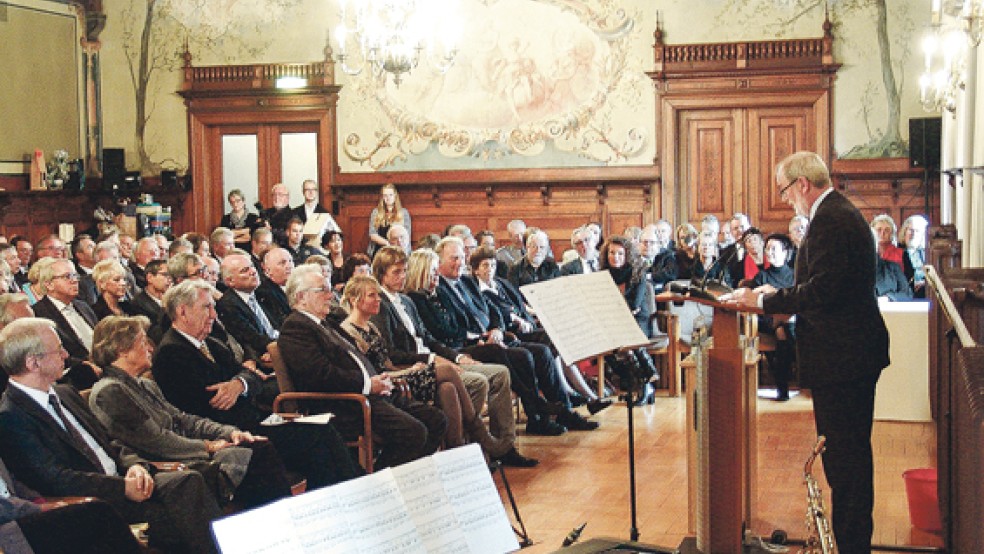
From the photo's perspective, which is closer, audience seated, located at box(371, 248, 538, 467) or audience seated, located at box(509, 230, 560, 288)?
audience seated, located at box(371, 248, 538, 467)

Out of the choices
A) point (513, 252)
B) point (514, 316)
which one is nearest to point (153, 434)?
point (514, 316)

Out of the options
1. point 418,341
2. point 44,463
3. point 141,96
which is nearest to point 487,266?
point 418,341

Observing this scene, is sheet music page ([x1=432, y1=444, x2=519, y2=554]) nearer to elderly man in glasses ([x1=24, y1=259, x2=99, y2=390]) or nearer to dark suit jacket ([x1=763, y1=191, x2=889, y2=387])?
dark suit jacket ([x1=763, y1=191, x2=889, y2=387])

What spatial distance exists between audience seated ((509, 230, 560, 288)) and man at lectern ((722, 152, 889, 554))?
4918 mm

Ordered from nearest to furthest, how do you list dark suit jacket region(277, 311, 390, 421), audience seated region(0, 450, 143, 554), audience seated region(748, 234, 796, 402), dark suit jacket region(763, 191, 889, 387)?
1. audience seated region(0, 450, 143, 554)
2. dark suit jacket region(763, 191, 889, 387)
3. dark suit jacket region(277, 311, 390, 421)
4. audience seated region(748, 234, 796, 402)

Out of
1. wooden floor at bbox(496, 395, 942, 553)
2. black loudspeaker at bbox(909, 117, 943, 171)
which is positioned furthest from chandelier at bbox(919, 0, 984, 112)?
wooden floor at bbox(496, 395, 942, 553)

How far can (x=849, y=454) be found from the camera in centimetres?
426

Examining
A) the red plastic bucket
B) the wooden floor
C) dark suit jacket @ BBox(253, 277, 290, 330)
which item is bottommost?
the wooden floor

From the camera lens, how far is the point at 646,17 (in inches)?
498

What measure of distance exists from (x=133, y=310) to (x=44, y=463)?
9.94 feet

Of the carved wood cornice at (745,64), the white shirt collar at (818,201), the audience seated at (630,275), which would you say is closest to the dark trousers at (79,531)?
the white shirt collar at (818,201)

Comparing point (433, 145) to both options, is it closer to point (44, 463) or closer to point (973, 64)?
point (973, 64)

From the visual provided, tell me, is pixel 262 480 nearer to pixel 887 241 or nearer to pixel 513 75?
pixel 887 241

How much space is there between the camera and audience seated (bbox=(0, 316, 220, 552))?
409 cm
